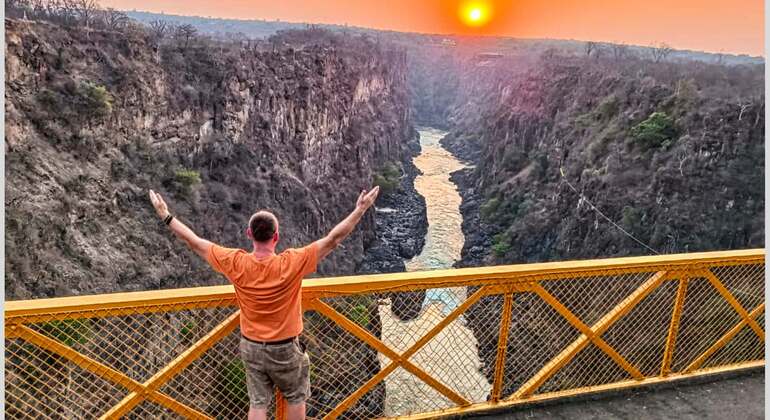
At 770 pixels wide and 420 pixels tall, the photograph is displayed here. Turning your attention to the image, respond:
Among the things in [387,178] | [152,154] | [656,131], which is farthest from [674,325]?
[387,178]

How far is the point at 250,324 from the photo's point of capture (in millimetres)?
3203

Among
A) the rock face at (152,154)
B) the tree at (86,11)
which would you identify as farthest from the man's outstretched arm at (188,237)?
the tree at (86,11)

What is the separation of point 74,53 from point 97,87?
3.78 m

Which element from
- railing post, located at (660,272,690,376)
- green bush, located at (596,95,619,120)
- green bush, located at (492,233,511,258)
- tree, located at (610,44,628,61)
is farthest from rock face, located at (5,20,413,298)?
tree, located at (610,44,628,61)

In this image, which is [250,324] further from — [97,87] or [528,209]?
[528,209]

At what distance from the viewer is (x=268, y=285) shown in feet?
10.1

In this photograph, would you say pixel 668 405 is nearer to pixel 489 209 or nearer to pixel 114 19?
pixel 114 19

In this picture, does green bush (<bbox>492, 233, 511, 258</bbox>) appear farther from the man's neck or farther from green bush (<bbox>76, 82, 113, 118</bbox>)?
the man's neck

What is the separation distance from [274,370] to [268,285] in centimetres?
49

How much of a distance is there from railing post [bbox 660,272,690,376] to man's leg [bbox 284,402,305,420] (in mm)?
2863

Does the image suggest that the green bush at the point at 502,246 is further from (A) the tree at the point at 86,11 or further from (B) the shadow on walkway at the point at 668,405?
(B) the shadow on walkway at the point at 668,405

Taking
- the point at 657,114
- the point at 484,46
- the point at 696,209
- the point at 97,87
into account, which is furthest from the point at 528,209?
the point at 484,46

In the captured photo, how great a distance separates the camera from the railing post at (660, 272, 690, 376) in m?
4.48

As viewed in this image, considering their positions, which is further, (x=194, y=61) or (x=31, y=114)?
(x=194, y=61)
